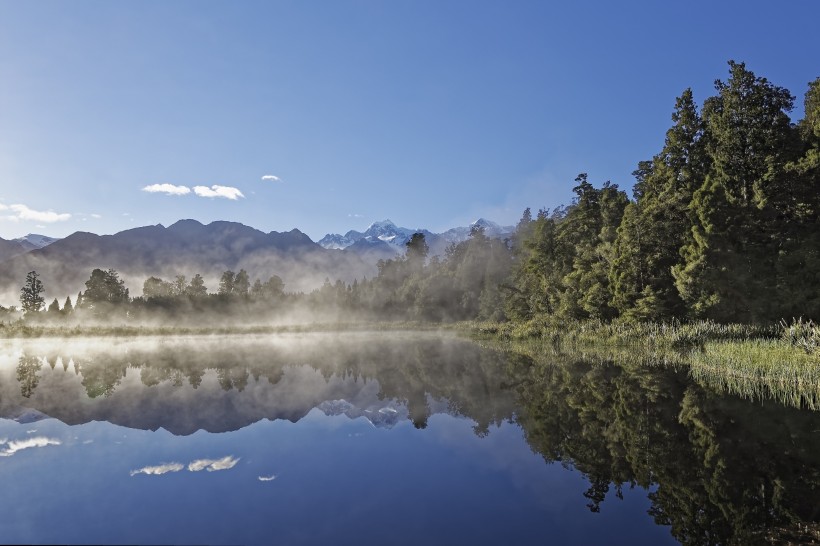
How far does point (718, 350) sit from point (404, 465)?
83.4 feet

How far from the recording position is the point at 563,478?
1119cm

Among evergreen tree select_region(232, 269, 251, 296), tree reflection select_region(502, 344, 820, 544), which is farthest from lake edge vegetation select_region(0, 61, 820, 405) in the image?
evergreen tree select_region(232, 269, 251, 296)

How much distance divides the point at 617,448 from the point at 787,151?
41240 mm

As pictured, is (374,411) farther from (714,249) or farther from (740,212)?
(740,212)

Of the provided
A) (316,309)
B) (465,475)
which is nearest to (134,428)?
(465,475)

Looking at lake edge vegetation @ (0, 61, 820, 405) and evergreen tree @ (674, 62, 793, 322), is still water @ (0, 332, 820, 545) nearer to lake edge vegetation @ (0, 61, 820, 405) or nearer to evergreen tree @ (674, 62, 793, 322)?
lake edge vegetation @ (0, 61, 820, 405)

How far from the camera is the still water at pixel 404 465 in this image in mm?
8352

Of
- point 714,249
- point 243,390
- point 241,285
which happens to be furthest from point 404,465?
point 241,285

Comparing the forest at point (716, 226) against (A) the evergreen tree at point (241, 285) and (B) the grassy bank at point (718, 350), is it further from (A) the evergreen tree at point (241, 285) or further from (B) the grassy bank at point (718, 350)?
(A) the evergreen tree at point (241, 285)

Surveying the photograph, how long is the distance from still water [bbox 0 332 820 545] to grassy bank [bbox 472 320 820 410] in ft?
10.1

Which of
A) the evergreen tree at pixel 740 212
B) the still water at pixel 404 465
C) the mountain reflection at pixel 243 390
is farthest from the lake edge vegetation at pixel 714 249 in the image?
the mountain reflection at pixel 243 390

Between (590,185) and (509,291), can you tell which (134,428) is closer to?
(590,185)

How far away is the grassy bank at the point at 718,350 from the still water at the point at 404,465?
10.1 ft

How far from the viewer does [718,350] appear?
94.6 feet
